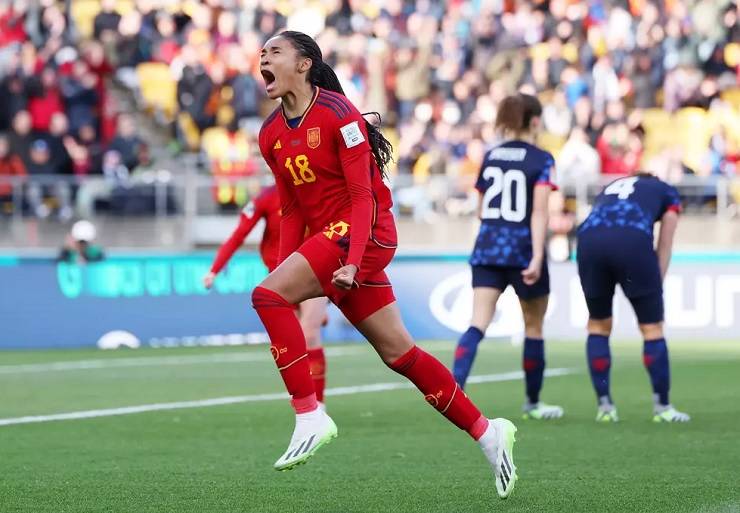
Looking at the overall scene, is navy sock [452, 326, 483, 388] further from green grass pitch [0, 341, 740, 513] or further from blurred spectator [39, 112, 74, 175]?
blurred spectator [39, 112, 74, 175]

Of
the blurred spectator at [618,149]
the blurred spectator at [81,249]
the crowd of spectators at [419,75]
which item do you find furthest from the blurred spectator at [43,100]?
the blurred spectator at [618,149]

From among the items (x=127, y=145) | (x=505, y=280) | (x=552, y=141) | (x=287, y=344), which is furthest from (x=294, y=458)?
(x=552, y=141)

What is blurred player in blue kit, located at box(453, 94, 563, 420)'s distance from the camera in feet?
34.3

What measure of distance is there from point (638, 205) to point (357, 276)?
161 inches

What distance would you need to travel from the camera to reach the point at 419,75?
82.0 ft

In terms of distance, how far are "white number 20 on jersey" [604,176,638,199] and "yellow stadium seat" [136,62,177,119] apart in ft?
46.4

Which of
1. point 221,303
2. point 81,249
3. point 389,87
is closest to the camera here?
point 81,249

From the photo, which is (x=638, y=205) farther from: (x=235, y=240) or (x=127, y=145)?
(x=127, y=145)

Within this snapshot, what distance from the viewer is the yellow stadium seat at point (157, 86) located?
24031 mm

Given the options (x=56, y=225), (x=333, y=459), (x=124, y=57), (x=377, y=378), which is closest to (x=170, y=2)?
(x=124, y=57)

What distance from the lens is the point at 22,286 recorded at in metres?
18.8

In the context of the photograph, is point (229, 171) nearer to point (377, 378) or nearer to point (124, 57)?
point (124, 57)

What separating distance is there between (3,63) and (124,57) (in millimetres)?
2049

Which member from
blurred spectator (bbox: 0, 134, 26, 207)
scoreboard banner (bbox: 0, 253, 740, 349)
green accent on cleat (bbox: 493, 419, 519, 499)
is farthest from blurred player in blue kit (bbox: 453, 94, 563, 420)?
blurred spectator (bbox: 0, 134, 26, 207)
